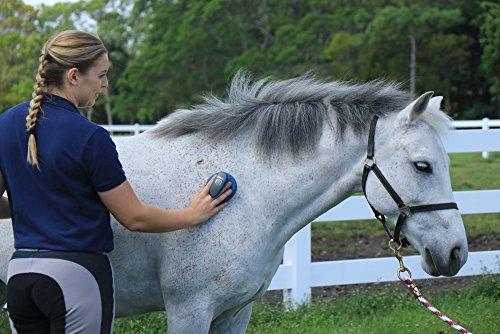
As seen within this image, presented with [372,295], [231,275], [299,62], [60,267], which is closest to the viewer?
[60,267]

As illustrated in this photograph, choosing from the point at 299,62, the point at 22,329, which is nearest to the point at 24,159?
the point at 22,329

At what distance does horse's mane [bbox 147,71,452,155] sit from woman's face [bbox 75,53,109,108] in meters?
0.85

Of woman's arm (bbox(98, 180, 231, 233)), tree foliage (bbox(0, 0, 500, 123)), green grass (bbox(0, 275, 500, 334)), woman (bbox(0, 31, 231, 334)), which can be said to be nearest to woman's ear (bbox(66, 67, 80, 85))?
woman (bbox(0, 31, 231, 334))

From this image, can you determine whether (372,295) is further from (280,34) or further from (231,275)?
(280,34)

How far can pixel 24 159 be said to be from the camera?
2986mm

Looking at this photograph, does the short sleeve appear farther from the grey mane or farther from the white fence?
the white fence

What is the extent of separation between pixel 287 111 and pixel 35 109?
4.12 ft

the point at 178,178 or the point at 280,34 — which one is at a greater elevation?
the point at 178,178

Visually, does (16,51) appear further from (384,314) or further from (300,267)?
(384,314)

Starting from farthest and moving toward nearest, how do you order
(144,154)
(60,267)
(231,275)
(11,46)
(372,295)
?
(11,46)
(372,295)
(144,154)
(231,275)
(60,267)

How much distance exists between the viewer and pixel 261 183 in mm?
3777

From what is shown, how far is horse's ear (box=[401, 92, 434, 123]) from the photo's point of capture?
→ 11.9 ft

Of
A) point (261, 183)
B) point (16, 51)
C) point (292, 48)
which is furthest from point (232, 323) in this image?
point (16, 51)

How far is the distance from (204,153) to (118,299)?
2.50ft
